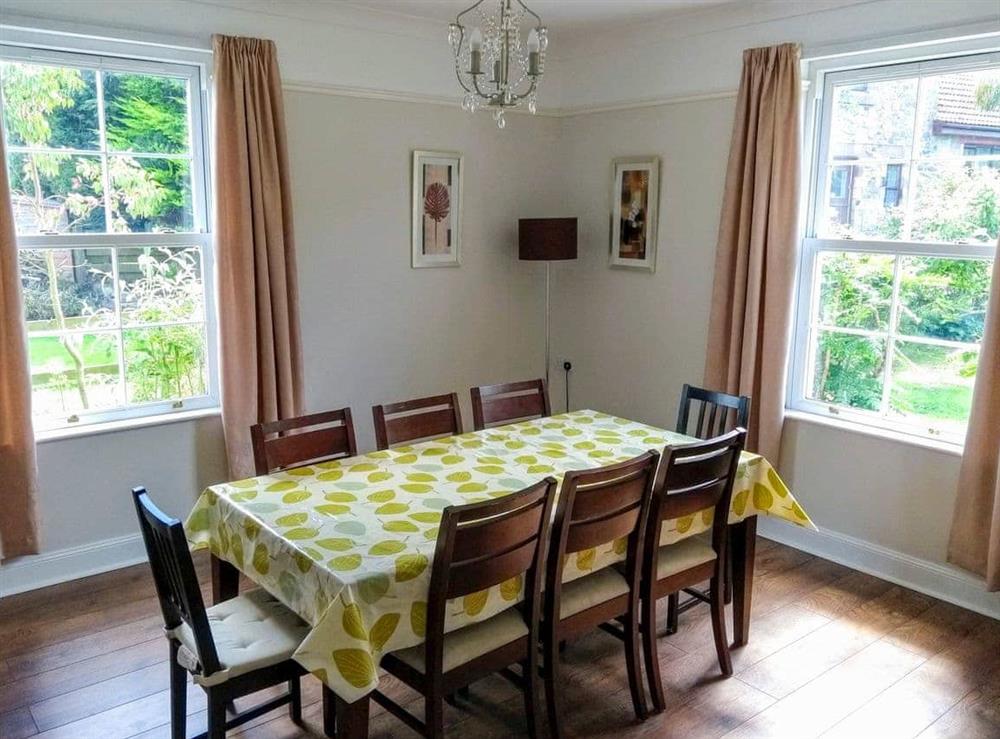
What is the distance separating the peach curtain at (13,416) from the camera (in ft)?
10.6

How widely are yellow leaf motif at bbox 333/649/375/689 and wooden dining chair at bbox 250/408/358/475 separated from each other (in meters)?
1.01

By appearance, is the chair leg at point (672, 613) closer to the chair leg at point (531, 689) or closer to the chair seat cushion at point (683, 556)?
the chair seat cushion at point (683, 556)

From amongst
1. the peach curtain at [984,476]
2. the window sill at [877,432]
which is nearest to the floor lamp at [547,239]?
the window sill at [877,432]

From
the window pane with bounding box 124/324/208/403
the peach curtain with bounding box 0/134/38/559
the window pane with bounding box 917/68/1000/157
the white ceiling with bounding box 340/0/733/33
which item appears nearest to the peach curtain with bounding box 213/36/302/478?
the window pane with bounding box 124/324/208/403

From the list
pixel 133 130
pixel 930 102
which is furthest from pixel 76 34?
pixel 930 102

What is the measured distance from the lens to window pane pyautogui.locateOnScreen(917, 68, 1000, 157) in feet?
11.1

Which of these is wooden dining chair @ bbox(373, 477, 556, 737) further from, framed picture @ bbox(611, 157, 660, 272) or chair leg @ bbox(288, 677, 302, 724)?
framed picture @ bbox(611, 157, 660, 272)

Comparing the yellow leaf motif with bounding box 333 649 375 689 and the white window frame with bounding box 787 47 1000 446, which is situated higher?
the white window frame with bounding box 787 47 1000 446

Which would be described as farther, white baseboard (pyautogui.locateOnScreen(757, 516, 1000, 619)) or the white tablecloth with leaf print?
white baseboard (pyautogui.locateOnScreen(757, 516, 1000, 619))

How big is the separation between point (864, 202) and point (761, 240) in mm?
487

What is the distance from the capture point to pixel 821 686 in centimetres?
292

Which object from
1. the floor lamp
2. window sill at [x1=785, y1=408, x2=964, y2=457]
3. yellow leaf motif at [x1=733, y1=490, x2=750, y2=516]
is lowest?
yellow leaf motif at [x1=733, y1=490, x2=750, y2=516]

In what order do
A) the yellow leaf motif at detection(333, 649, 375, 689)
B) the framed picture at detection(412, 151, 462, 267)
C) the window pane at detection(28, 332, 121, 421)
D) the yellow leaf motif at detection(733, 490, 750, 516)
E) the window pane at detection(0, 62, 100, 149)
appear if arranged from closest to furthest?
the yellow leaf motif at detection(333, 649, 375, 689), the yellow leaf motif at detection(733, 490, 750, 516), the window pane at detection(0, 62, 100, 149), the window pane at detection(28, 332, 121, 421), the framed picture at detection(412, 151, 462, 267)

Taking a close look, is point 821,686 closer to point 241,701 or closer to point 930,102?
point 241,701
